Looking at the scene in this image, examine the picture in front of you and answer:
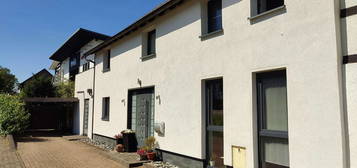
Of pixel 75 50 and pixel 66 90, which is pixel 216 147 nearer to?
pixel 66 90

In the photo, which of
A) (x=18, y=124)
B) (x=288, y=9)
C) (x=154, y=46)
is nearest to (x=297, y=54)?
(x=288, y=9)

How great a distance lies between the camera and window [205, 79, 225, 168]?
6.94 metres

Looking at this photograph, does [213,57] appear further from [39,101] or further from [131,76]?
[39,101]

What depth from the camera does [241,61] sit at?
20.4 ft

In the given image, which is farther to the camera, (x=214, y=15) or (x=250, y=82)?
(x=214, y=15)

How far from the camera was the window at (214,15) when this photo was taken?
7.45m

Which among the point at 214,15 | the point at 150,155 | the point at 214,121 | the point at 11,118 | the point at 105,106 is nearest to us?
the point at 214,121

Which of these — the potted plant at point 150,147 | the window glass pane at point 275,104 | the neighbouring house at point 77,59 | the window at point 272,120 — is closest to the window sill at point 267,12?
the window at point 272,120

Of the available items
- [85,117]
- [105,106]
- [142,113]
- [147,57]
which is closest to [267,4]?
[147,57]

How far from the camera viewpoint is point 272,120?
565 centimetres

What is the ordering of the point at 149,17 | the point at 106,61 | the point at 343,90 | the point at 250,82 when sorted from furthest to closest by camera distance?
1. the point at 106,61
2. the point at 149,17
3. the point at 250,82
4. the point at 343,90

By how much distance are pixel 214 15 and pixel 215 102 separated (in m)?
2.64

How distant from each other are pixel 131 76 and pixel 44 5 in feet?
19.1

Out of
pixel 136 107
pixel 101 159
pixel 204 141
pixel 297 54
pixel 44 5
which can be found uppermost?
pixel 44 5
